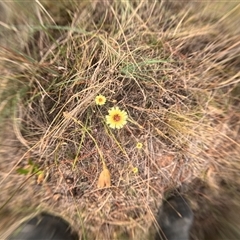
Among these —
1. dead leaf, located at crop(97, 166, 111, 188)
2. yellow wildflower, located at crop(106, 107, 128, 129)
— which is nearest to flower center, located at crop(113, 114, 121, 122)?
yellow wildflower, located at crop(106, 107, 128, 129)

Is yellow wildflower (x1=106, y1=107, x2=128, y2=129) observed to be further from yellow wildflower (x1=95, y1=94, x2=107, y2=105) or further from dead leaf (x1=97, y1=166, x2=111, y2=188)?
dead leaf (x1=97, y1=166, x2=111, y2=188)

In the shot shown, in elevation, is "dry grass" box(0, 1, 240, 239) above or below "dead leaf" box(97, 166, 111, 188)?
above

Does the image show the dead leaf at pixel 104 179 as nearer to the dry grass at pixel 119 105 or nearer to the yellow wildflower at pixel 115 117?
the dry grass at pixel 119 105

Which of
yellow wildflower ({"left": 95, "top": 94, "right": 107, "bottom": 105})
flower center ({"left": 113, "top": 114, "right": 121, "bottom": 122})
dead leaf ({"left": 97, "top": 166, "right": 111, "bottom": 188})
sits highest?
yellow wildflower ({"left": 95, "top": 94, "right": 107, "bottom": 105})

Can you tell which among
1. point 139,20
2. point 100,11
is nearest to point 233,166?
point 139,20

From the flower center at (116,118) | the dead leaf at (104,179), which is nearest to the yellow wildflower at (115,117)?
the flower center at (116,118)

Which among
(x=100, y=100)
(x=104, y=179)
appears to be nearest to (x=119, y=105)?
(x=100, y=100)
